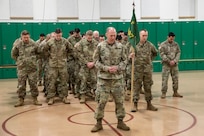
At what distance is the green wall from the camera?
16312 millimetres

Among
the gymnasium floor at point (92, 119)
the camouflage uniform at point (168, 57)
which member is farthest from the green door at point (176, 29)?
the camouflage uniform at point (168, 57)

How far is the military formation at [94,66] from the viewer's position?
6492mm

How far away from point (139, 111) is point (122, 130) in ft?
6.16

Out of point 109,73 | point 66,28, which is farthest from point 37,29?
point 109,73

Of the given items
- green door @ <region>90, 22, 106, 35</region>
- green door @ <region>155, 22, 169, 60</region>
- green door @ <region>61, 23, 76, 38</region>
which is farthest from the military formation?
green door @ <region>155, 22, 169, 60</region>

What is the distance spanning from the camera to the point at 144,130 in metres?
6.56

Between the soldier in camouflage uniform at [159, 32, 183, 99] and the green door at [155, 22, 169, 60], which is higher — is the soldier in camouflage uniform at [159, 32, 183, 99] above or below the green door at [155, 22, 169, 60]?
below

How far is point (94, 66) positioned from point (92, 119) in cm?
229

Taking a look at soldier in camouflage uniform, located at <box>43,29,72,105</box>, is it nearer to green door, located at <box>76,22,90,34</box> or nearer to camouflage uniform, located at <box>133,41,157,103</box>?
camouflage uniform, located at <box>133,41,157,103</box>

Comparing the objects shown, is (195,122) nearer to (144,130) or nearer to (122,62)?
(144,130)

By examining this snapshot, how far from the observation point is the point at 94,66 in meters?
9.55

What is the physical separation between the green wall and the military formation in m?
5.54

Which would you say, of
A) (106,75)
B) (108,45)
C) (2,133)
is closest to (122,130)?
(106,75)

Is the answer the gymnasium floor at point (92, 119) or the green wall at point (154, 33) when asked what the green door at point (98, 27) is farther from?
the gymnasium floor at point (92, 119)
